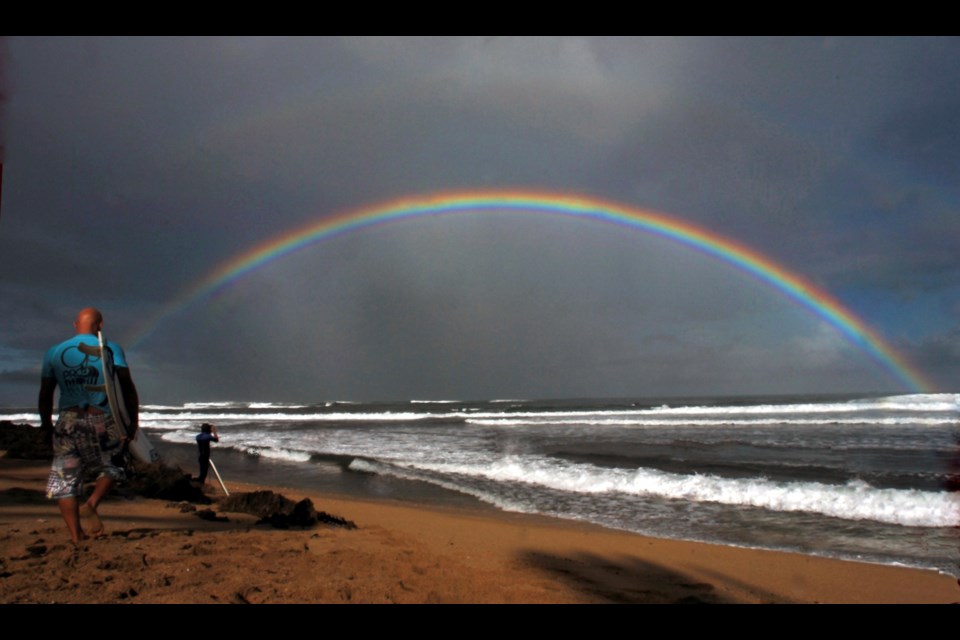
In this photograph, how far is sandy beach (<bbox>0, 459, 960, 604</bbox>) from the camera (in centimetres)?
405

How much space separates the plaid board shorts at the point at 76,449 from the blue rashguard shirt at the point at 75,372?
0.13 meters

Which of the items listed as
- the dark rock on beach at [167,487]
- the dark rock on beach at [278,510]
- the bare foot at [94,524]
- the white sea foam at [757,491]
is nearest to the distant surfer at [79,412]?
the bare foot at [94,524]

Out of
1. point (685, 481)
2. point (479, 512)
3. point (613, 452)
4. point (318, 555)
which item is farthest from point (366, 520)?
point (613, 452)

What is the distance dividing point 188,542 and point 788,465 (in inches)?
548

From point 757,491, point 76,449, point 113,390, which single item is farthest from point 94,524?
point 757,491

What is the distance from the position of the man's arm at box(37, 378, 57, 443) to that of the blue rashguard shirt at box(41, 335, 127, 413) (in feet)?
0.16

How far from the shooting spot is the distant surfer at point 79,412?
14.8 ft

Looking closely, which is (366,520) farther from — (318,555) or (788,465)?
(788,465)

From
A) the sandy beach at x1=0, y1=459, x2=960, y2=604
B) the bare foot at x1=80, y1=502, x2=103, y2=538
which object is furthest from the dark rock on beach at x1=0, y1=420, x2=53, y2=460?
the bare foot at x1=80, y1=502, x2=103, y2=538

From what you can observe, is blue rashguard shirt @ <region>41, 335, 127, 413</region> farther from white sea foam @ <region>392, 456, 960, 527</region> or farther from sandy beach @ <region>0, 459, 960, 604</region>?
white sea foam @ <region>392, 456, 960, 527</region>

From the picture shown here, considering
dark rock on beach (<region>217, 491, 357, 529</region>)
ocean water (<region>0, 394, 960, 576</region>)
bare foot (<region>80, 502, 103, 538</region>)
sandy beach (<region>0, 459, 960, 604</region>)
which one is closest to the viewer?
sandy beach (<region>0, 459, 960, 604</region>)

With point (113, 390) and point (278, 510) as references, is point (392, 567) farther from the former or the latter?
point (278, 510)

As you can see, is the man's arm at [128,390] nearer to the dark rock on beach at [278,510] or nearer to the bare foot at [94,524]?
the bare foot at [94,524]

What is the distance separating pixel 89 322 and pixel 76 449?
108 cm
